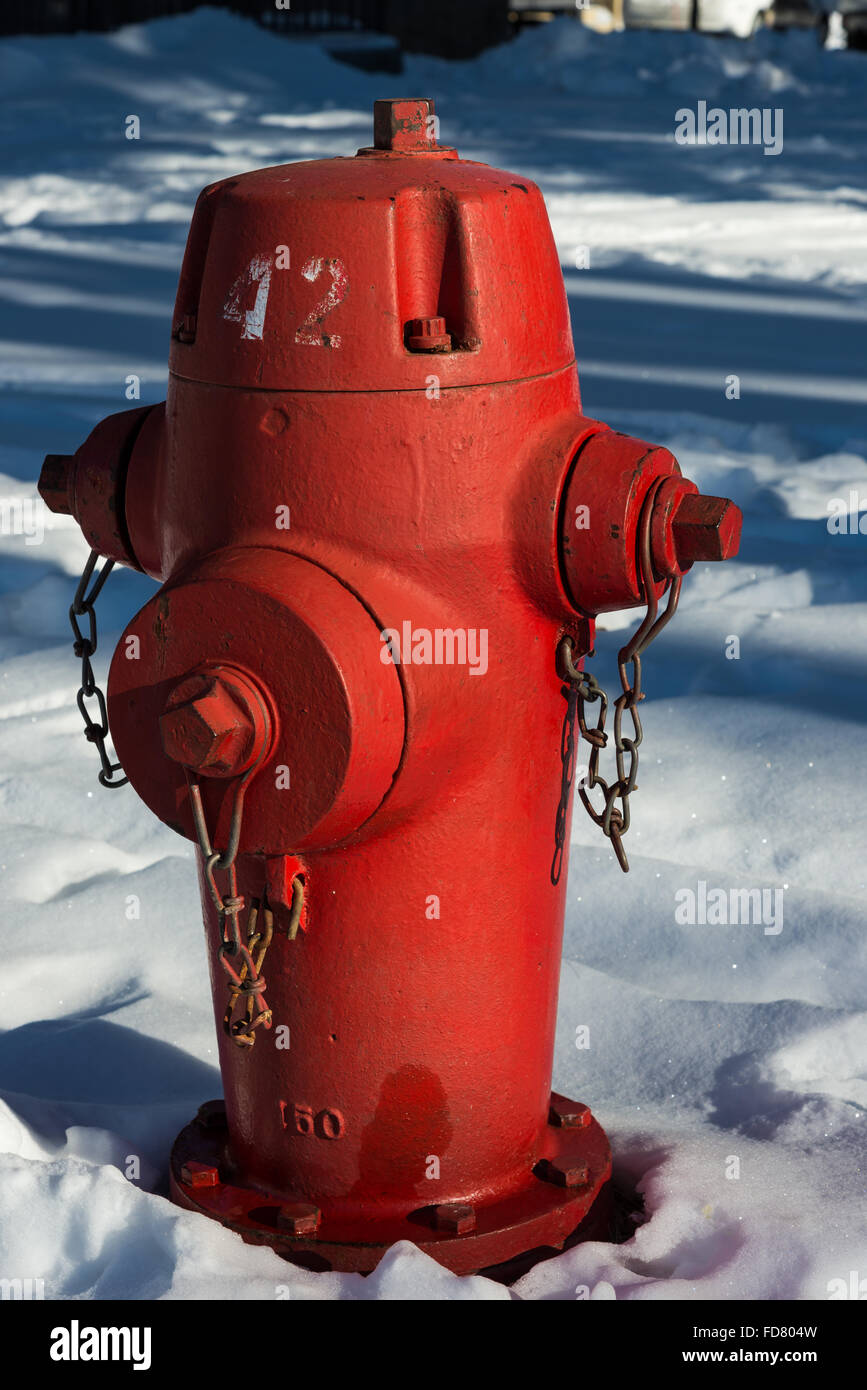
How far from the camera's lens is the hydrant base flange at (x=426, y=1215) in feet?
5.36

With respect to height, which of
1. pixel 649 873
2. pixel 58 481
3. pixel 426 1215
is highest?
pixel 58 481

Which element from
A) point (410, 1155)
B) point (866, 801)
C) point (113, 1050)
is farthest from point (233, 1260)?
point (866, 801)

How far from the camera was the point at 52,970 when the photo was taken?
229 centimetres

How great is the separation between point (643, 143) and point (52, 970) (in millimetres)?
10564

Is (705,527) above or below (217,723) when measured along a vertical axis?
above

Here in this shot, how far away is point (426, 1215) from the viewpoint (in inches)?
65.6

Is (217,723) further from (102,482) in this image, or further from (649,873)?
(649,873)

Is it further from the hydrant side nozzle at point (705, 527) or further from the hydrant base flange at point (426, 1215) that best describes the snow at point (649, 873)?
the hydrant side nozzle at point (705, 527)

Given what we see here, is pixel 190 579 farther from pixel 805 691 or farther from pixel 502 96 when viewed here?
pixel 502 96

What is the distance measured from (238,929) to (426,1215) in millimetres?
382

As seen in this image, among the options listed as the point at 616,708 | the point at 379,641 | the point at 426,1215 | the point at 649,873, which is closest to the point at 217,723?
the point at 379,641

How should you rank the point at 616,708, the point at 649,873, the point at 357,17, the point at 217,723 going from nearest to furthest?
1. the point at 217,723
2. the point at 616,708
3. the point at 649,873
4. the point at 357,17

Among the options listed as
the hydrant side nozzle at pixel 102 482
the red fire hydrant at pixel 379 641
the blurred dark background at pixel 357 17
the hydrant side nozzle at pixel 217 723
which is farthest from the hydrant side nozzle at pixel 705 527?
the blurred dark background at pixel 357 17

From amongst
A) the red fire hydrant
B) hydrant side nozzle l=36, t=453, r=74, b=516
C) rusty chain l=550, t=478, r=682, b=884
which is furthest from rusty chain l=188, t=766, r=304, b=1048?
hydrant side nozzle l=36, t=453, r=74, b=516
